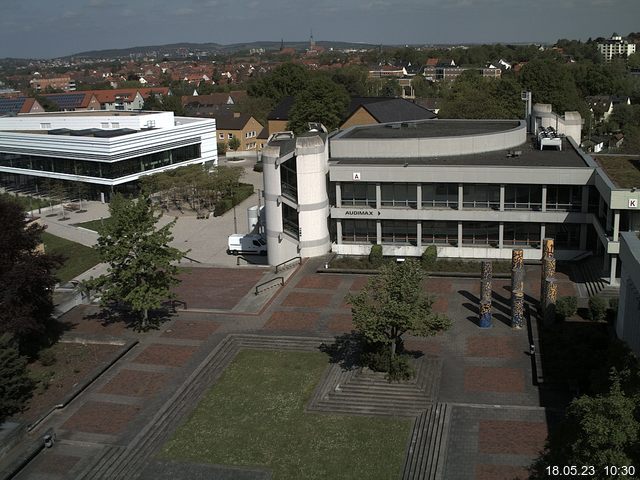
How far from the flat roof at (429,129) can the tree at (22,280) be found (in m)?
22.1

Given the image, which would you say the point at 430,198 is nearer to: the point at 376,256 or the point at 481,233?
the point at 481,233

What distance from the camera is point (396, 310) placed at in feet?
86.2

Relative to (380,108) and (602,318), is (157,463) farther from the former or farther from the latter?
(380,108)

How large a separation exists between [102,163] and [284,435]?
164ft

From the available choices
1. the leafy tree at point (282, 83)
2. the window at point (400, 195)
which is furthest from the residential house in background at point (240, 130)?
the window at point (400, 195)

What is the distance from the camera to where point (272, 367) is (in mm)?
29500

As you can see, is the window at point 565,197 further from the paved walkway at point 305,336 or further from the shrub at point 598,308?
the shrub at point 598,308

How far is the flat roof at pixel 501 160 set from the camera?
140 ft

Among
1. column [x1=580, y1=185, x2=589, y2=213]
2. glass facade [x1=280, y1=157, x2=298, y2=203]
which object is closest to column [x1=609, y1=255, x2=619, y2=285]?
column [x1=580, y1=185, x2=589, y2=213]

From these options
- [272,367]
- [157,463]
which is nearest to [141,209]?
[272,367]

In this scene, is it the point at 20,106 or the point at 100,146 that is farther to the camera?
the point at 20,106

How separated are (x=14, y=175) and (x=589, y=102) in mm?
86555

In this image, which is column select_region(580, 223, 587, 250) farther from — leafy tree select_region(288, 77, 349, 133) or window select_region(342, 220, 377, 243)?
leafy tree select_region(288, 77, 349, 133)

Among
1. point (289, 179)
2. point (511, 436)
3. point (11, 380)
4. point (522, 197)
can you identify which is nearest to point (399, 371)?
point (511, 436)
